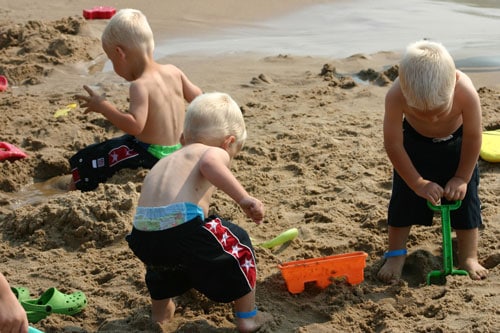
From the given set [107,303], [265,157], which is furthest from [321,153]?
[107,303]

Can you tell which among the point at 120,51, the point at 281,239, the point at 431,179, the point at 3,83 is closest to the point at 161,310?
the point at 281,239

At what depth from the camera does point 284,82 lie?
22.0ft

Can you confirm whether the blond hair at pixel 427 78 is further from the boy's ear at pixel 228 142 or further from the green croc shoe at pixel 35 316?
the green croc shoe at pixel 35 316

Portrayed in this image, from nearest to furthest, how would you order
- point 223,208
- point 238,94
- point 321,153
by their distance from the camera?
1. point 223,208
2. point 321,153
3. point 238,94

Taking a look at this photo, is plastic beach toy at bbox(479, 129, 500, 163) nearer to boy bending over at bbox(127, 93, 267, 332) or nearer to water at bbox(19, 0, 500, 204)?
water at bbox(19, 0, 500, 204)

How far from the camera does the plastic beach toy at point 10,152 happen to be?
533 centimetres

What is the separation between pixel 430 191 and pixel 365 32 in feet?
16.7

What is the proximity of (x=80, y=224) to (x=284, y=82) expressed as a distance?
2822 millimetres

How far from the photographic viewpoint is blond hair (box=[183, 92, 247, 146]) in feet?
11.1

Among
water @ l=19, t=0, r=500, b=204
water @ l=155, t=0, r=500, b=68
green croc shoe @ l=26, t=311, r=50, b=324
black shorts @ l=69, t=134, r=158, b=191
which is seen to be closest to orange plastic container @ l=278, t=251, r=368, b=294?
green croc shoe @ l=26, t=311, r=50, b=324

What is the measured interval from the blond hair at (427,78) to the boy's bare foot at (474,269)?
2.55 ft

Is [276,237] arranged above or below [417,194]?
below

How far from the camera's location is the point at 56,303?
3459 millimetres

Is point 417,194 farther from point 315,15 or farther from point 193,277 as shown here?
point 315,15
